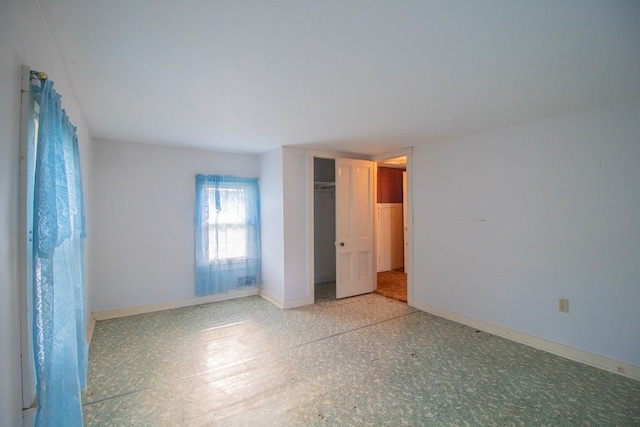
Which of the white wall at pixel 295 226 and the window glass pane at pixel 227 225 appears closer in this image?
the white wall at pixel 295 226

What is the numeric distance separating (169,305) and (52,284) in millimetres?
3125

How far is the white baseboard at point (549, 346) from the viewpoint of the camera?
2338 mm

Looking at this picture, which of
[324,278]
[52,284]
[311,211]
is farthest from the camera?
[324,278]

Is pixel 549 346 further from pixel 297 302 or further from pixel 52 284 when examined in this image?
pixel 52 284

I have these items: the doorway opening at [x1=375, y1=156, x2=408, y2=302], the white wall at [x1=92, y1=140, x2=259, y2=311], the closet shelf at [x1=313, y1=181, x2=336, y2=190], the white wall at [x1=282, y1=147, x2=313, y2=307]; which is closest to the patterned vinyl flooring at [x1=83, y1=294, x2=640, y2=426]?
the white wall at [x1=92, y1=140, x2=259, y2=311]

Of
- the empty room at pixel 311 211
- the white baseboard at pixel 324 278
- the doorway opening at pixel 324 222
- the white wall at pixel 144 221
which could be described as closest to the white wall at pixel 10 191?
the empty room at pixel 311 211

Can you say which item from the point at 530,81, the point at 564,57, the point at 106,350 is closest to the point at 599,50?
the point at 564,57

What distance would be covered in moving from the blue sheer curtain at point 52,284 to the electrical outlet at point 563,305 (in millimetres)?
3621

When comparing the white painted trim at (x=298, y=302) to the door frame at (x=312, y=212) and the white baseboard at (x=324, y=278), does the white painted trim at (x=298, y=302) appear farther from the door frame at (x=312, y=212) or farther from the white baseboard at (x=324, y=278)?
the white baseboard at (x=324, y=278)

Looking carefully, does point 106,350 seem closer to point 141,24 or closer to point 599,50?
point 141,24

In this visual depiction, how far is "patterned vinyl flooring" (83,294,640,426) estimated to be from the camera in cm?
189

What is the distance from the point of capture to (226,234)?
4.31 m

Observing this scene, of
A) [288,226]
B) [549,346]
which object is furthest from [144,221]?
[549,346]

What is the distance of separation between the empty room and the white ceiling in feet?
0.05
